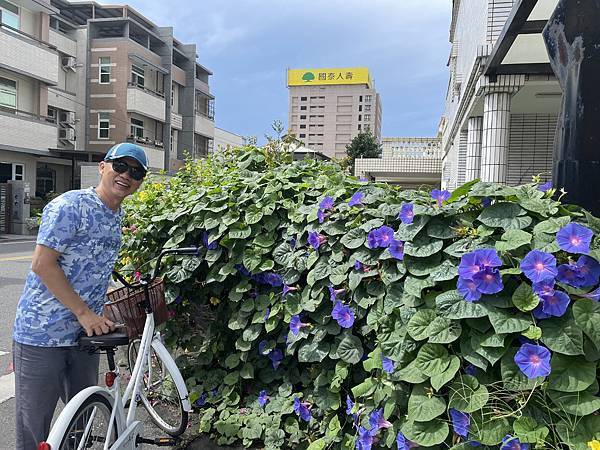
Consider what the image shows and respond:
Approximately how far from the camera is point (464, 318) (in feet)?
5.29

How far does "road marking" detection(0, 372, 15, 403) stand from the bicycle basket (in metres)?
1.56

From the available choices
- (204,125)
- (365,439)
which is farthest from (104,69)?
(365,439)

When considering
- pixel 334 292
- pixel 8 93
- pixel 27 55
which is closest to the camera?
pixel 334 292

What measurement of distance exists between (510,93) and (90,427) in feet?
21.8

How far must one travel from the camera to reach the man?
196 cm

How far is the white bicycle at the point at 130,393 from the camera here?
6.57ft

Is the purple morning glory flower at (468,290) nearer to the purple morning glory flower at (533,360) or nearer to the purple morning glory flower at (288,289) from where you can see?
the purple morning glory flower at (533,360)

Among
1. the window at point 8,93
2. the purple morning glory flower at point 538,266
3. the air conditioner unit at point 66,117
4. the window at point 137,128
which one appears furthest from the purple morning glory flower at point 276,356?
the window at point 137,128

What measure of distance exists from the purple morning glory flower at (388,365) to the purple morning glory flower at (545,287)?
580 millimetres

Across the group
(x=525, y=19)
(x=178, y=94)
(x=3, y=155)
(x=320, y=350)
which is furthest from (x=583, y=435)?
(x=178, y=94)

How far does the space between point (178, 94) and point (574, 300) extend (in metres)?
37.7

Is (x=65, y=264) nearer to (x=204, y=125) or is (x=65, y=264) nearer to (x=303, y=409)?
(x=303, y=409)

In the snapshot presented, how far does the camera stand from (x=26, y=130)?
21156 millimetres

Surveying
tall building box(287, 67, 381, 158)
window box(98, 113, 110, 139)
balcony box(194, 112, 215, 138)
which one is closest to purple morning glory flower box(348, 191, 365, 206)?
window box(98, 113, 110, 139)
